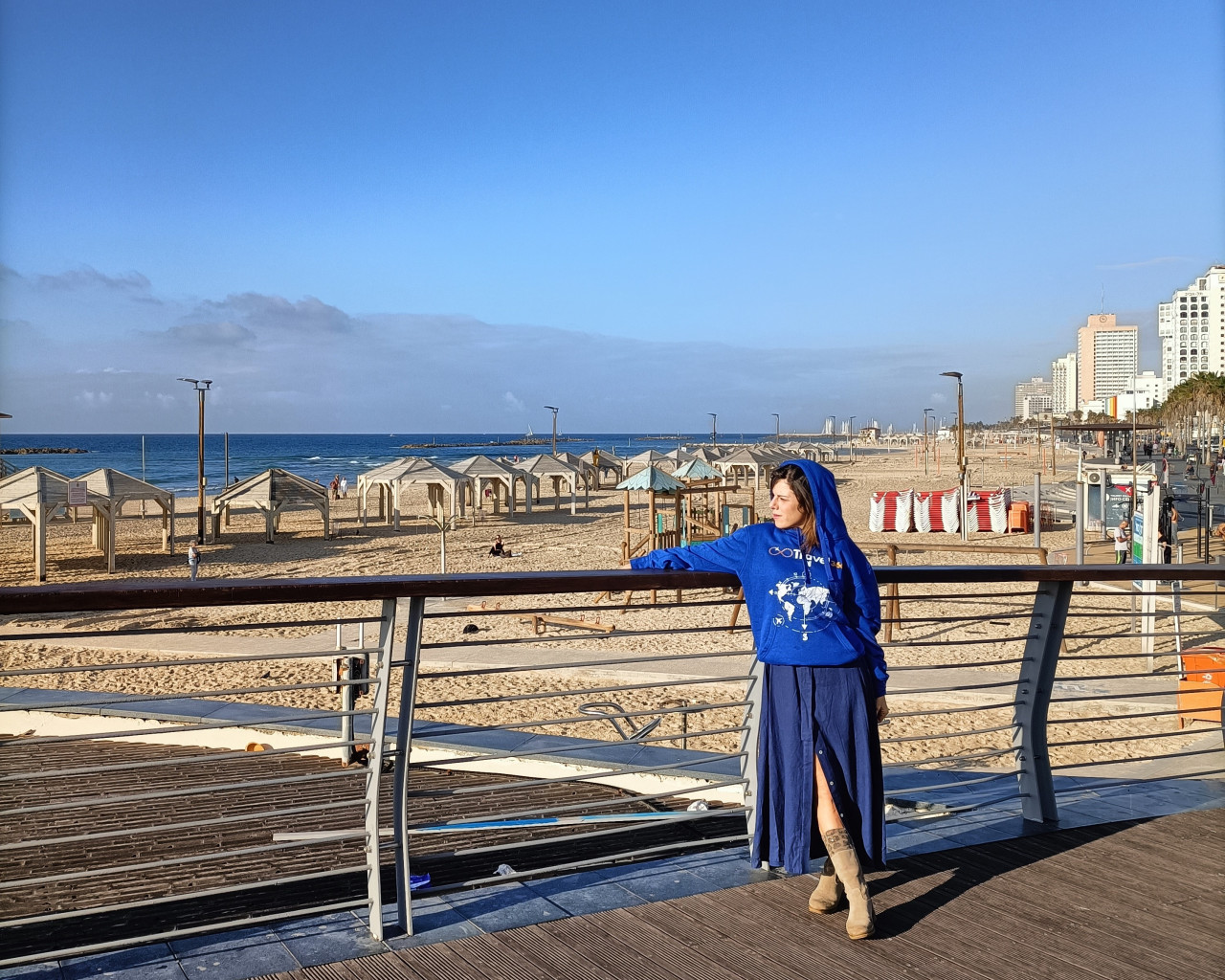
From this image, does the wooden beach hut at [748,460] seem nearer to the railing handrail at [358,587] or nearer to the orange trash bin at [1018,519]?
the orange trash bin at [1018,519]

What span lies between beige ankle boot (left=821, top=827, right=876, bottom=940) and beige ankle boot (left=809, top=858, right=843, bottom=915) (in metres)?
0.09

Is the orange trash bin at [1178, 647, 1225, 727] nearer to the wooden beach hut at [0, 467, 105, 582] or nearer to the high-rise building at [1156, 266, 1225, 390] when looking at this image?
the wooden beach hut at [0, 467, 105, 582]

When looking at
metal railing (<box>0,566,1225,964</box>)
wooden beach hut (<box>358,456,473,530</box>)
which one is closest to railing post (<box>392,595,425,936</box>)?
metal railing (<box>0,566,1225,964</box>)

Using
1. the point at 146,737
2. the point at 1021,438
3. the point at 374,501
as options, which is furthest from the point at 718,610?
the point at 1021,438

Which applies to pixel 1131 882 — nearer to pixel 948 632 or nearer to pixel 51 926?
pixel 51 926

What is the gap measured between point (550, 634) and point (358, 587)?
10.8 meters

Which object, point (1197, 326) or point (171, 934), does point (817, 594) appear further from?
point (1197, 326)

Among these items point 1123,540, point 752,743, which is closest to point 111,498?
point 1123,540

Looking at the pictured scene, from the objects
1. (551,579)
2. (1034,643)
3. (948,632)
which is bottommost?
(948,632)

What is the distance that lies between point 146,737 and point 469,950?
3.71m

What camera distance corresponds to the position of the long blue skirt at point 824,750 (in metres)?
2.55

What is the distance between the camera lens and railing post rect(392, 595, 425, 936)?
242 cm

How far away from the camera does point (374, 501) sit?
4322cm

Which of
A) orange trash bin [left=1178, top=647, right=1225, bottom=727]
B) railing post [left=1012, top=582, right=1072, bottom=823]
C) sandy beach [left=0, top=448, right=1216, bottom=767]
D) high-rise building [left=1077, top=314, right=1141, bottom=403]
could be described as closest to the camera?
railing post [left=1012, top=582, right=1072, bottom=823]
